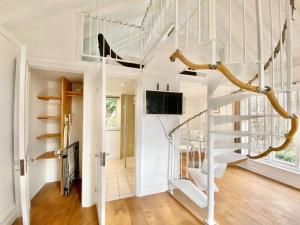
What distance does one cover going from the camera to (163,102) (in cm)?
279

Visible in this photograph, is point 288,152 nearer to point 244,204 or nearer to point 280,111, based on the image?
point 244,204

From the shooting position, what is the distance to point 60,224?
1.97m

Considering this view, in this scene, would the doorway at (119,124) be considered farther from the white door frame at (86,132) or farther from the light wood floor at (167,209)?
the white door frame at (86,132)

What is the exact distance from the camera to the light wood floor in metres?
2.07

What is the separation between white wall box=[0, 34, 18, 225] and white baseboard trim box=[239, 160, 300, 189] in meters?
4.79

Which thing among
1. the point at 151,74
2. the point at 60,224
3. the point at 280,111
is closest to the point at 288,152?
the point at 280,111

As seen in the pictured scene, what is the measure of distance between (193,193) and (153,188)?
0.77 metres

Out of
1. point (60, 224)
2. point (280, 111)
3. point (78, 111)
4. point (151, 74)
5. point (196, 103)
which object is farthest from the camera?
point (196, 103)

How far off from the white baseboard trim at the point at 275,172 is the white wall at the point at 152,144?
2.59 m

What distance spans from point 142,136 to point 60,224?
1599mm

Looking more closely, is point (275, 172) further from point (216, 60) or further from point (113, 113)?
point (113, 113)

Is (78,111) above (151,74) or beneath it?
beneath

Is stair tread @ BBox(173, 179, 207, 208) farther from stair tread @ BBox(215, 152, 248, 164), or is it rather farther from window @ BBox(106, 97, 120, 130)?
window @ BBox(106, 97, 120, 130)

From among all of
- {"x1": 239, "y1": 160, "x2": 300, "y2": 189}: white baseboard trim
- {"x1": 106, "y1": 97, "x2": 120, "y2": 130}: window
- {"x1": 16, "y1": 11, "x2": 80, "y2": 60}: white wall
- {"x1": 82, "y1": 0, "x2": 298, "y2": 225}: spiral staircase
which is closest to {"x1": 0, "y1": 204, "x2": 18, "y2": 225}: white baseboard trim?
{"x1": 16, "y1": 11, "x2": 80, "y2": 60}: white wall
